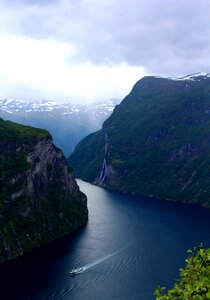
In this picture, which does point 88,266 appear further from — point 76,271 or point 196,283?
point 196,283

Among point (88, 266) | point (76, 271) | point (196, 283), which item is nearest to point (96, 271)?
point (76, 271)

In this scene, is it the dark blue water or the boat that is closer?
the dark blue water

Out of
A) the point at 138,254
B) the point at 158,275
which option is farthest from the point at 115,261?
the point at 158,275

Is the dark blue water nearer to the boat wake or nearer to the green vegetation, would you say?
the boat wake

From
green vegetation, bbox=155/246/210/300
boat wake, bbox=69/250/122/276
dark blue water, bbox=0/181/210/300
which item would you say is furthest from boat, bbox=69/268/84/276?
green vegetation, bbox=155/246/210/300

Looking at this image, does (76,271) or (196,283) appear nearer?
(196,283)

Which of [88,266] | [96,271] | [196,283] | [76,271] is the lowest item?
[88,266]

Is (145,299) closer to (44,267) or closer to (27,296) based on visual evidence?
Result: (27,296)

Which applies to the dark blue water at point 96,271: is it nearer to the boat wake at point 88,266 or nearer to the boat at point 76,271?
the boat wake at point 88,266
